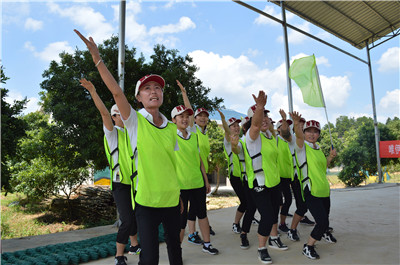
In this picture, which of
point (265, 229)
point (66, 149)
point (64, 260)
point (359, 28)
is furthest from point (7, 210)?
point (359, 28)

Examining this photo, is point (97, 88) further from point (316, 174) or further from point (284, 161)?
point (316, 174)

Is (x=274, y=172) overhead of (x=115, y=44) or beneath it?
beneath

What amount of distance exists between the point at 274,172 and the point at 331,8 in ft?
31.6

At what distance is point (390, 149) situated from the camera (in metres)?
15.4

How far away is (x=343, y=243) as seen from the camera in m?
4.39

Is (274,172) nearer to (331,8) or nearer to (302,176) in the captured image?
(302,176)

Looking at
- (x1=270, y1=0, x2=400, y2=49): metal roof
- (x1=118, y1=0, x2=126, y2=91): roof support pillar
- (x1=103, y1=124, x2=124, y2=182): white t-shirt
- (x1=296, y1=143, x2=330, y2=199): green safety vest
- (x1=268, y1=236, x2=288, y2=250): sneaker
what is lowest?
(x1=268, y1=236, x2=288, y2=250): sneaker

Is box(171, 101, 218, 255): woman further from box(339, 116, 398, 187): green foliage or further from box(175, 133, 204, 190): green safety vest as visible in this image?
box(339, 116, 398, 187): green foliage

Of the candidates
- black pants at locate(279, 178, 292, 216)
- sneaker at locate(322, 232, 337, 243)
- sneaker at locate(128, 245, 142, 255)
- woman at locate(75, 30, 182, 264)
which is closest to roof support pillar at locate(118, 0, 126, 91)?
sneaker at locate(128, 245, 142, 255)

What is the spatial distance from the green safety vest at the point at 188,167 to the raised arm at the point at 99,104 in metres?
0.93

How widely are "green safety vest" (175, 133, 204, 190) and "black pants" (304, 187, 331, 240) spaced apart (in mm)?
1336

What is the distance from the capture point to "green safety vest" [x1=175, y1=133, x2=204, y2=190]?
3881 mm

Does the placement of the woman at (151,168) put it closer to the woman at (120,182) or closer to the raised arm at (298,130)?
the woman at (120,182)

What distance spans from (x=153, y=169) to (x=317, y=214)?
7.66 ft
